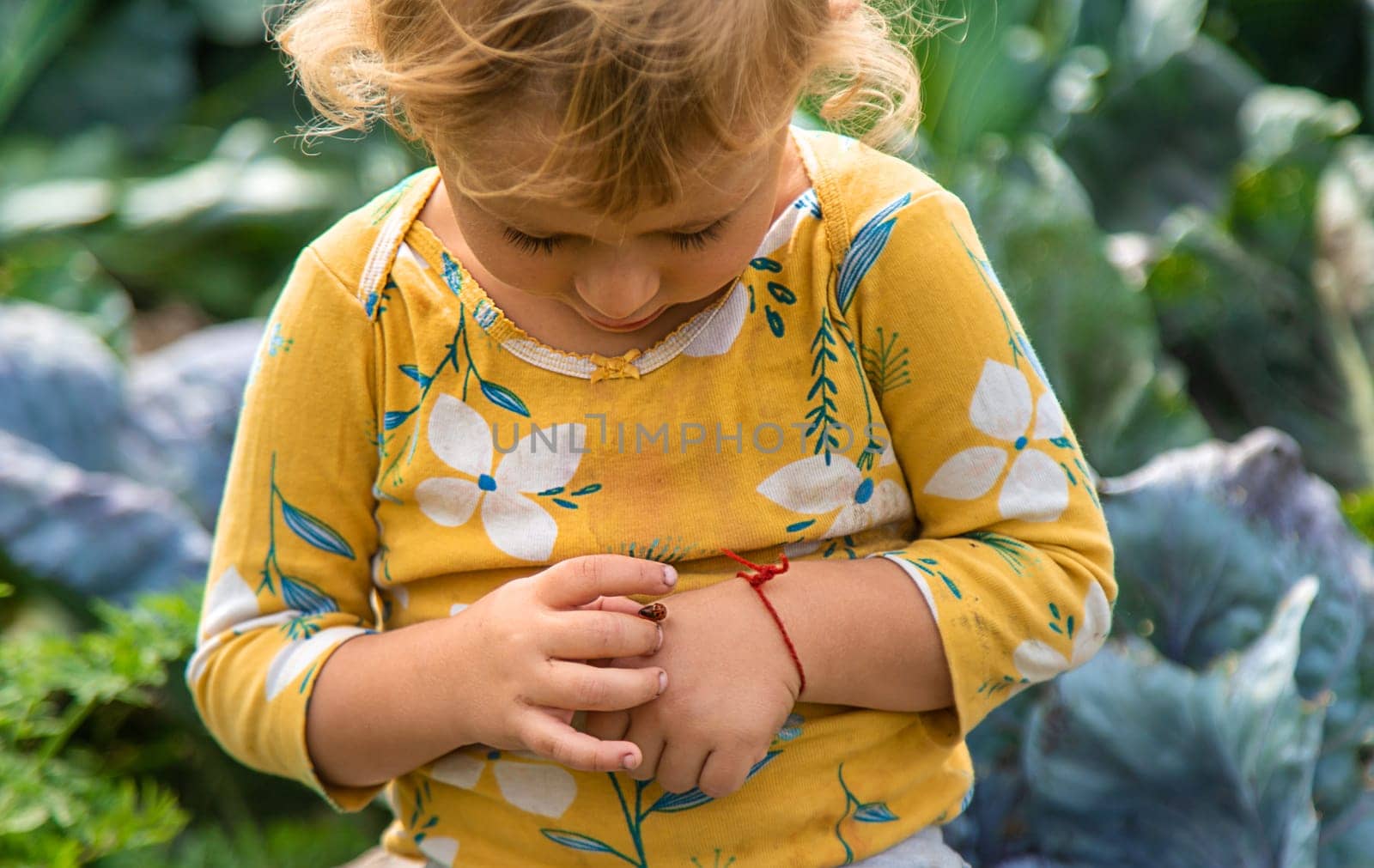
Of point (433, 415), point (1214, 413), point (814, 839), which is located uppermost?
point (433, 415)

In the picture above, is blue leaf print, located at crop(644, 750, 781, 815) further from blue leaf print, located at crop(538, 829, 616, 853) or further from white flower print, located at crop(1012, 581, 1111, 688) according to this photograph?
white flower print, located at crop(1012, 581, 1111, 688)

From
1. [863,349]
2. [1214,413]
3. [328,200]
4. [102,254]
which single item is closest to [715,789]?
[863,349]

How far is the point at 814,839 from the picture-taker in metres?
1.08

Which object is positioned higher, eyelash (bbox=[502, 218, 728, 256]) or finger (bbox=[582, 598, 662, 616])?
eyelash (bbox=[502, 218, 728, 256])

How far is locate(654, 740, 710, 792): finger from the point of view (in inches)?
39.2

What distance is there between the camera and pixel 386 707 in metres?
1.06

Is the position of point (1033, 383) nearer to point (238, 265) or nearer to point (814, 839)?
point (814, 839)

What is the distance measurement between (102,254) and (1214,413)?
2.30 m

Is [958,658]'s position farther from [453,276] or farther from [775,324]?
[453,276]

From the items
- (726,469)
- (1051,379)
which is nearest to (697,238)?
(726,469)

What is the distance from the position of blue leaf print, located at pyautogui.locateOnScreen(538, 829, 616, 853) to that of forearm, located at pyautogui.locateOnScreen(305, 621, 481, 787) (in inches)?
4.0

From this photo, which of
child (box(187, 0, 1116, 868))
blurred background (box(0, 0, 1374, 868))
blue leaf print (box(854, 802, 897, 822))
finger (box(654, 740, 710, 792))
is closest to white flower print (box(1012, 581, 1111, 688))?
child (box(187, 0, 1116, 868))

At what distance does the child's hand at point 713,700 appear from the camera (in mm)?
988

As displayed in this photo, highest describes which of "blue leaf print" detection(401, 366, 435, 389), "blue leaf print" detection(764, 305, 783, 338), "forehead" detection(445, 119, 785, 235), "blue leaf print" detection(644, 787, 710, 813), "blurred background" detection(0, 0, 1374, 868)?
"forehead" detection(445, 119, 785, 235)
